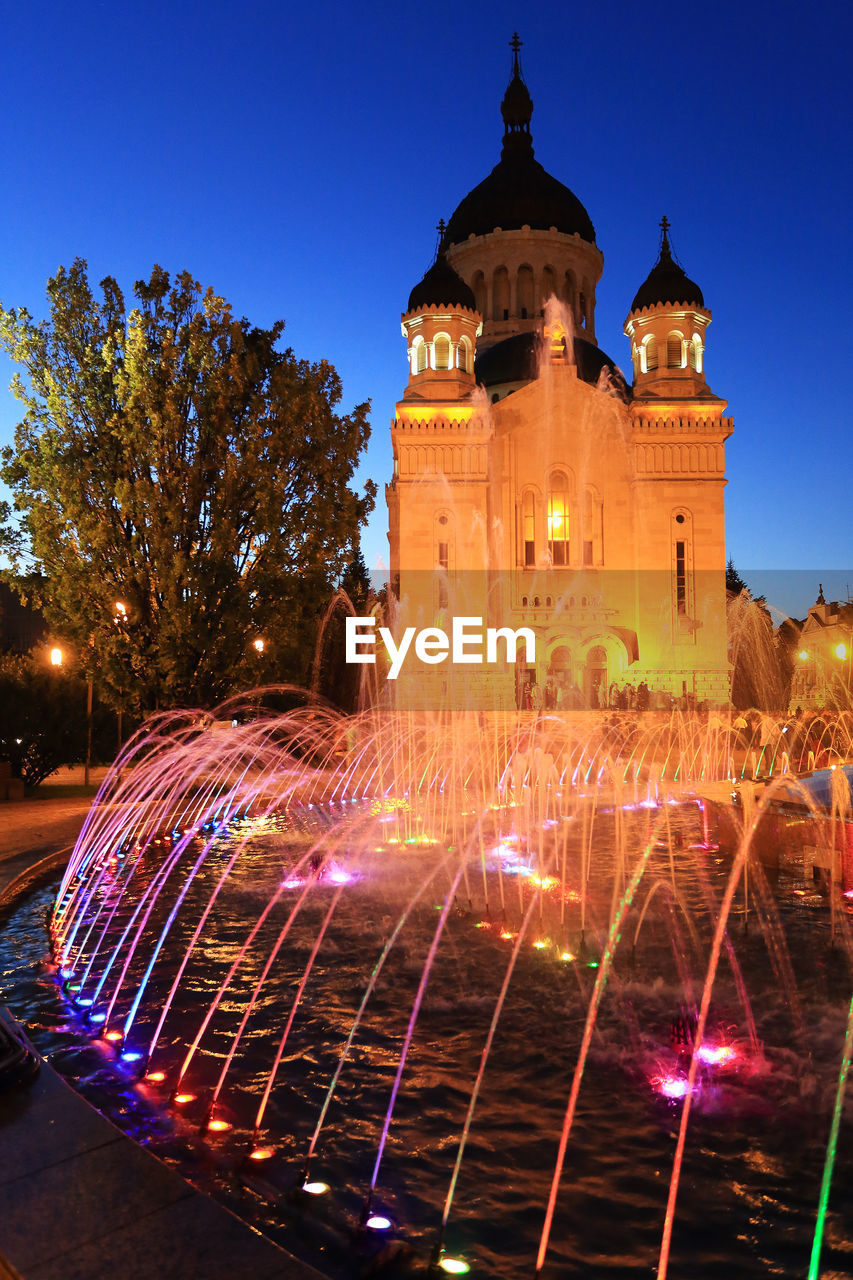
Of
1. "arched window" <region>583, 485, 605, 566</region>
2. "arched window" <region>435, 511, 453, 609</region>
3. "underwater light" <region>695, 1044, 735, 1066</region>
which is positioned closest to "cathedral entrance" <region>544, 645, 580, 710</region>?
"arched window" <region>583, 485, 605, 566</region>

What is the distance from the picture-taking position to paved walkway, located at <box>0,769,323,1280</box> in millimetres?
2982

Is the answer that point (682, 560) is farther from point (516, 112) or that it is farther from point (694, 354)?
point (516, 112)

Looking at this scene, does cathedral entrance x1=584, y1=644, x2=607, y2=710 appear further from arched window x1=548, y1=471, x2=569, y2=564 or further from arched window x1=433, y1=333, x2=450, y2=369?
arched window x1=433, y1=333, x2=450, y2=369

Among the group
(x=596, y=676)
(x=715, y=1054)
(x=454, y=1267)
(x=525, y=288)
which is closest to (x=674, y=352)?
(x=525, y=288)

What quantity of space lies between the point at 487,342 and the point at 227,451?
34.8m

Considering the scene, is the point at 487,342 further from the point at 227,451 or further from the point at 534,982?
the point at 534,982

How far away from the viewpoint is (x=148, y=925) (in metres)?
8.50

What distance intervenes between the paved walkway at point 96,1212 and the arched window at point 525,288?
49.3 meters

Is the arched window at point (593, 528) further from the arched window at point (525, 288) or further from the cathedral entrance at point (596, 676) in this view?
the arched window at point (525, 288)

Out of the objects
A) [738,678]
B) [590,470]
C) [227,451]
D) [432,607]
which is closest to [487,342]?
[590,470]

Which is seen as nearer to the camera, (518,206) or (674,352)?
(674,352)

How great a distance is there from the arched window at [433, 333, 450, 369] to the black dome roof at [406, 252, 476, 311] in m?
1.36

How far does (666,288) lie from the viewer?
39.4m

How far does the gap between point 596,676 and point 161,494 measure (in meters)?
25.3
